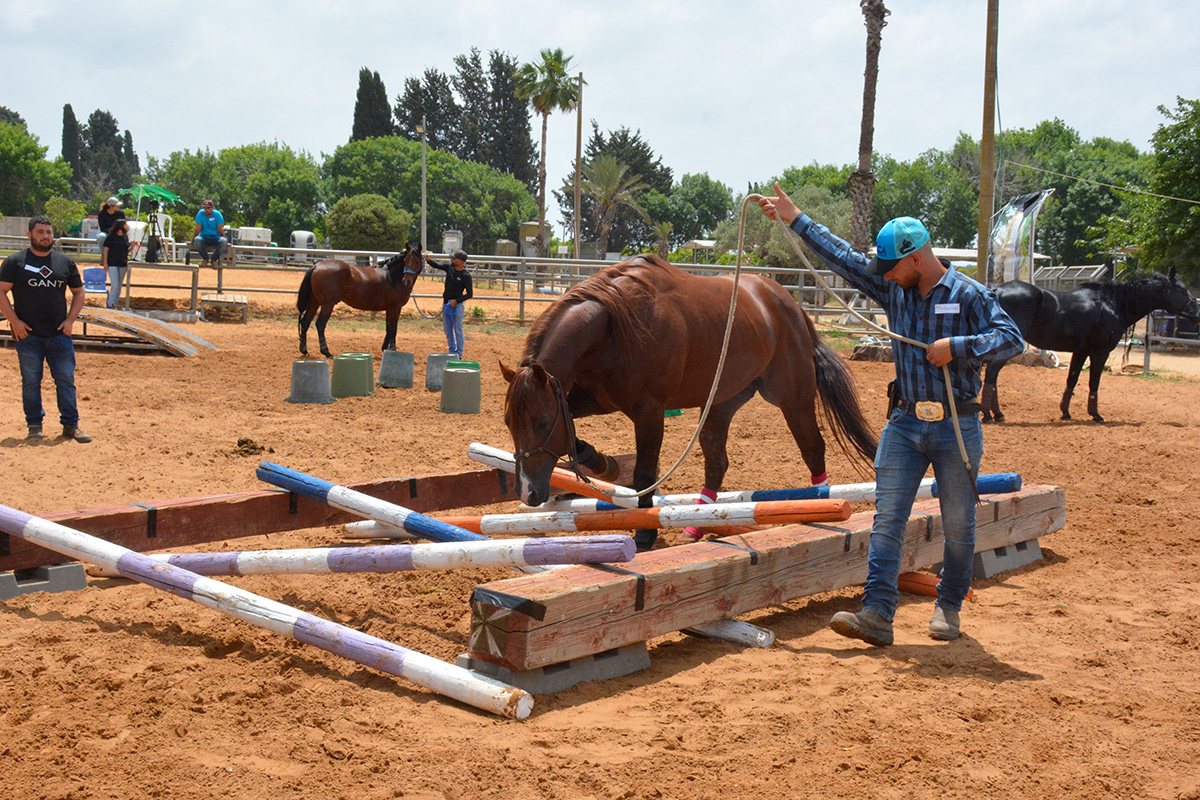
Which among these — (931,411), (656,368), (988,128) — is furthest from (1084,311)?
(931,411)

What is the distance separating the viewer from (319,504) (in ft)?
16.9

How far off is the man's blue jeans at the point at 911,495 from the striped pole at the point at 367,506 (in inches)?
73.3

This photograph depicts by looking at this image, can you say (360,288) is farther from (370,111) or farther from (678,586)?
(370,111)

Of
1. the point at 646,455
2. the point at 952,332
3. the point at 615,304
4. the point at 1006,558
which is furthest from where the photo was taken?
the point at 1006,558

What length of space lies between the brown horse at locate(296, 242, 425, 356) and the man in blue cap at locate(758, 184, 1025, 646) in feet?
37.1

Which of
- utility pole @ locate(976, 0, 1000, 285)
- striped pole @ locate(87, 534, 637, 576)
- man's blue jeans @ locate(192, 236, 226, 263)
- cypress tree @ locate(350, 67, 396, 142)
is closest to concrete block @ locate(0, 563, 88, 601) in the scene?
striped pole @ locate(87, 534, 637, 576)

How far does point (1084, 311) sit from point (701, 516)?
32.7 feet

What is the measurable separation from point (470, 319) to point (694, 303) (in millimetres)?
14883

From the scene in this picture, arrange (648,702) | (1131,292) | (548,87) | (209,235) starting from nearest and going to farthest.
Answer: (648,702) < (1131,292) < (209,235) < (548,87)

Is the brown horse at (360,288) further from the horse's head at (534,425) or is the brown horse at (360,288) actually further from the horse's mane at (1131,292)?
the horse's head at (534,425)

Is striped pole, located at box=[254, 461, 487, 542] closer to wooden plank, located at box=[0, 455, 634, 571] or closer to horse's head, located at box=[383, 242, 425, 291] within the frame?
wooden plank, located at box=[0, 455, 634, 571]

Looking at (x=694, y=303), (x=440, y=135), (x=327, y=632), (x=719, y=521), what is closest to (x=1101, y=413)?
(x=694, y=303)

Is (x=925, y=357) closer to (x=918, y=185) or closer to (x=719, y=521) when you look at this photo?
(x=719, y=521)

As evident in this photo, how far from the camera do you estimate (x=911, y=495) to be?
401cm
